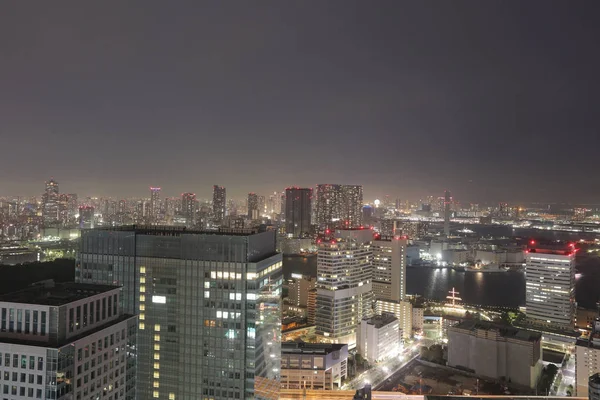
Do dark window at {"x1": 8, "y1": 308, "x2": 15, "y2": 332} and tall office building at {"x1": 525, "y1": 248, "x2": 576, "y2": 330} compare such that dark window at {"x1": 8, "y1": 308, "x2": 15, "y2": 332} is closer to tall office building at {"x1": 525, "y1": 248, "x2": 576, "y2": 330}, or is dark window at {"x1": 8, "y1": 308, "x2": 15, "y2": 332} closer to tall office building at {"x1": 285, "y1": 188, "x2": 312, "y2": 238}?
tall office building at {"x1": 525, "y1": 248, "x2": 576, "y2": 330}

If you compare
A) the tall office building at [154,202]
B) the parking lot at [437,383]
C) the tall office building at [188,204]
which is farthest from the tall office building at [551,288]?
the tall office building at [154,202]

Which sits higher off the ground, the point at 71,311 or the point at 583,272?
the point at 71,311

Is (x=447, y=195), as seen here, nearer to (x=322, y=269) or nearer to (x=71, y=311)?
(x=322, y=269)

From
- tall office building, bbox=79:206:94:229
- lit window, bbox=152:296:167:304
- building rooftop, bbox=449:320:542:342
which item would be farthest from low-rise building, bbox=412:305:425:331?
tall office building, bbox=79:206:94:229

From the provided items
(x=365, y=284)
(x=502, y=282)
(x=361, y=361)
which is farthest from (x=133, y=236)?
(x=502, y=282)

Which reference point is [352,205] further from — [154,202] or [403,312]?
[403,312]

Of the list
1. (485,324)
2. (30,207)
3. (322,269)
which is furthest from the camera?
(30,207)
